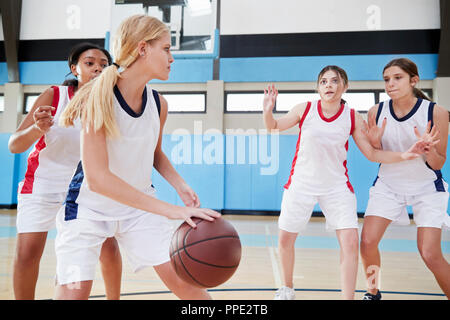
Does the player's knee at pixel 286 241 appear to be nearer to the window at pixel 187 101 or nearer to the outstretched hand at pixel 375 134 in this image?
the outstretched hand at pixel 375 134

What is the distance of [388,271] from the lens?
3639 mm

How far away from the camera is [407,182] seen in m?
2.47

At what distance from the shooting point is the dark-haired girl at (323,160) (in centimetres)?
243

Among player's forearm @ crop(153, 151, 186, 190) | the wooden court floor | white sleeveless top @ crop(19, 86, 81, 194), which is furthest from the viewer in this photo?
the wooden court floor

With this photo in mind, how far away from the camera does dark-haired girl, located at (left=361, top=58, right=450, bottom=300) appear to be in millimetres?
2348

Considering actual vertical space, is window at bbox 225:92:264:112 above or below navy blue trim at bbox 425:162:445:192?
above

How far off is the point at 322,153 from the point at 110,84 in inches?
61.2

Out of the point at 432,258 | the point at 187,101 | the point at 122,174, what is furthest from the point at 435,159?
the point at 187,101

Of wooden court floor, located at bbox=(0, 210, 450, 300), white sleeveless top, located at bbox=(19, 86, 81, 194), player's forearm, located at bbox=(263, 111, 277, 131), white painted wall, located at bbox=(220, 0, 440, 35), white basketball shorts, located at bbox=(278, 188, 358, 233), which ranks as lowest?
wooden court floor, located at bbox=(0, 210, 450, 300)

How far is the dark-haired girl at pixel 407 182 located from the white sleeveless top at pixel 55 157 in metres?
1.82

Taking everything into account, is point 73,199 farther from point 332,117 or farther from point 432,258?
point 432,258

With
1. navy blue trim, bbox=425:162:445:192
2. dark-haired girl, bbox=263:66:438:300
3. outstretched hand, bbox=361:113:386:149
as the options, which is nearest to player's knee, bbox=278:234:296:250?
dark-haired girl, bbox=263:66:438:300

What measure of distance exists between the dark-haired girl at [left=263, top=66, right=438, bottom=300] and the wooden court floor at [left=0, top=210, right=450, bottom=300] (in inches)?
19.5

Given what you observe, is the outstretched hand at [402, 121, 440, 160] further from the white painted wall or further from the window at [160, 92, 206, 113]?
the window at [160, 92, 206, 113]
